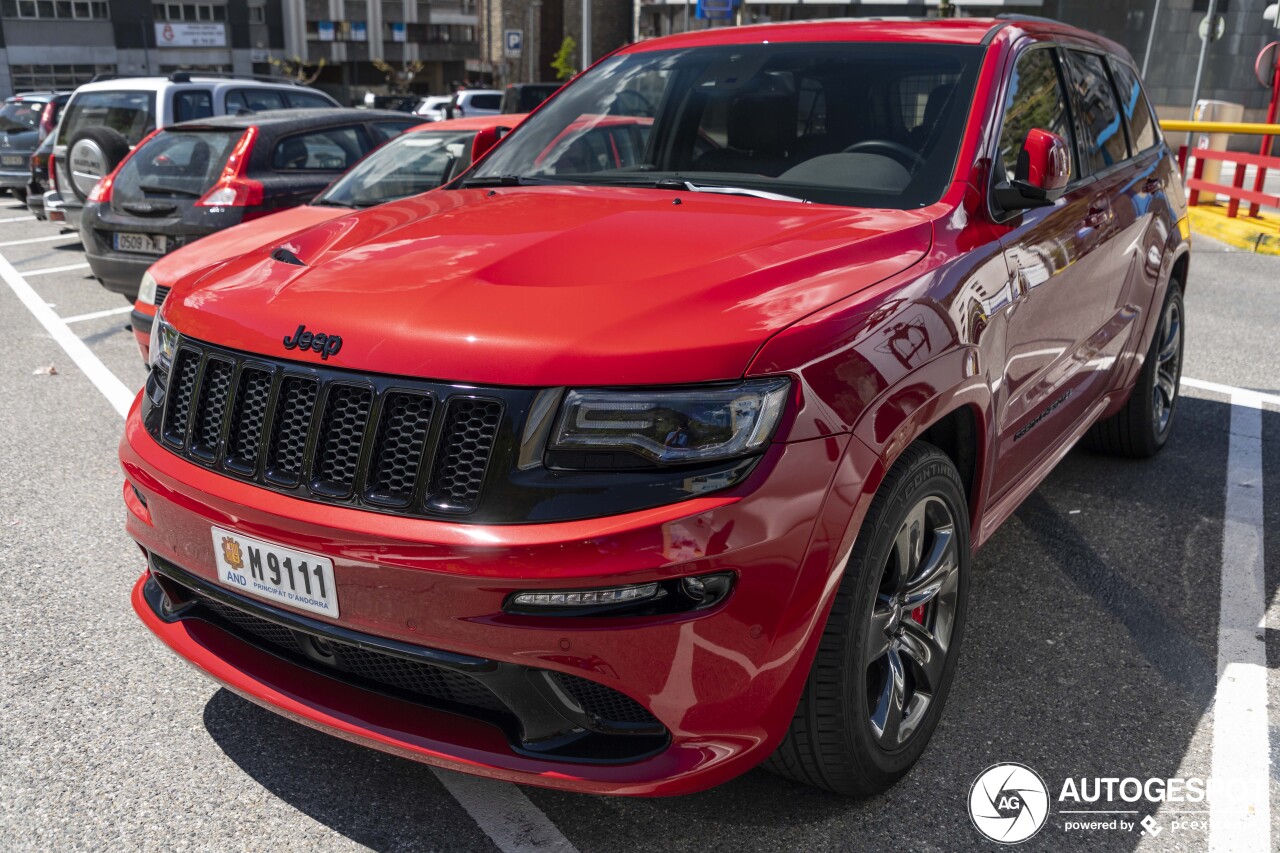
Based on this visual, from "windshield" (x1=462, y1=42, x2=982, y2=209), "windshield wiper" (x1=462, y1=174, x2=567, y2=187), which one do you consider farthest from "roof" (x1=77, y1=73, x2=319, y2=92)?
"windshield wiper" (x1=462, y1=174, x2=567, y2=187)

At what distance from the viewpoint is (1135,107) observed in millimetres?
4852

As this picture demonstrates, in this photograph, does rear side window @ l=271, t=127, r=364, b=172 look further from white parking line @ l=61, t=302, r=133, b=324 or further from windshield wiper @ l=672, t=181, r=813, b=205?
windshield wiper @ l=672, t=181, r=813, b=205

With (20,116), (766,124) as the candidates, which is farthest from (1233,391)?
(20,116)

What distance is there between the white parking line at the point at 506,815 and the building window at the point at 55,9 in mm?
74790

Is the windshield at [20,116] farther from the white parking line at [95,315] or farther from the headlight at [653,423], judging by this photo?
the headlight at [653,423]

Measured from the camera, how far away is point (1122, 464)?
517 centimetres

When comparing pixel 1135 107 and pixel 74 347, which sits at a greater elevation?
pixel 1135 107

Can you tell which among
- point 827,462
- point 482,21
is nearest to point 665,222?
point 827,462

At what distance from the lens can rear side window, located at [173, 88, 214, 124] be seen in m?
10.5

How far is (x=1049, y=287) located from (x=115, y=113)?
1004cm

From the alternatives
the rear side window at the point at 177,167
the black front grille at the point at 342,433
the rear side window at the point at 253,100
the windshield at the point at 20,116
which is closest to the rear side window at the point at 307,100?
the rear side window at the point at 253,100

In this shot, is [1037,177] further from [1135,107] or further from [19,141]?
[19,141]

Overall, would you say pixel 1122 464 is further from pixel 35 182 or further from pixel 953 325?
pixel 35 182

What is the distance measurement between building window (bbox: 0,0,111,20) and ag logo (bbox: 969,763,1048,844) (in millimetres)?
75377
